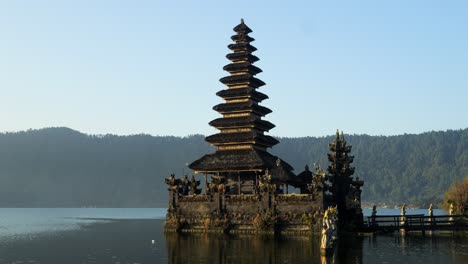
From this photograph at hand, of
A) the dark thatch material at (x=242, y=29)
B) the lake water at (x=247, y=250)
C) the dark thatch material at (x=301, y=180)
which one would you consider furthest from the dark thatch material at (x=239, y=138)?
the lake water at (x=247, y=250)

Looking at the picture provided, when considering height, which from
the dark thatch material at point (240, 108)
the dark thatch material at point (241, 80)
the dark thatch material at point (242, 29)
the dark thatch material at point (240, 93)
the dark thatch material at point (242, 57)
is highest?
the dark thatch material at point (242, 29)

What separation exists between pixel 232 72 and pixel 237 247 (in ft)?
104

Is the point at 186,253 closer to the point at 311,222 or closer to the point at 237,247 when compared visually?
the point at 237,247

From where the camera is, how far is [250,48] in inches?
2933

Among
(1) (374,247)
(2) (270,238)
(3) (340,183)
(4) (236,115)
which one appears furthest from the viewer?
(4) (236,115)

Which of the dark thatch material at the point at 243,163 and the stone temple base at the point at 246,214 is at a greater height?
the dark thatch material at the point at 243,163

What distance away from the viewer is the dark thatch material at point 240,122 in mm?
69000

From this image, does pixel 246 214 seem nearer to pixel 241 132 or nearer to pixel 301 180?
pixel 301 180

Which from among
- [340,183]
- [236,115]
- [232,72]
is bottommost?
[340,183]

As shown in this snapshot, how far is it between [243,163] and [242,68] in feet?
43.2

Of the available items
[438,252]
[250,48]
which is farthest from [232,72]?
[438,252]

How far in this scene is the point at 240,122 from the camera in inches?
2726

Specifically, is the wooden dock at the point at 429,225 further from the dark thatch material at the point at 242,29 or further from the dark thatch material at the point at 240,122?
the dark thatch material at the point at 242,29

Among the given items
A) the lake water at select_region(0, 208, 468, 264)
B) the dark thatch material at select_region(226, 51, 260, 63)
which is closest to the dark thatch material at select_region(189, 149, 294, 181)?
the lake water at select_region(0, 208, 468, 264)
